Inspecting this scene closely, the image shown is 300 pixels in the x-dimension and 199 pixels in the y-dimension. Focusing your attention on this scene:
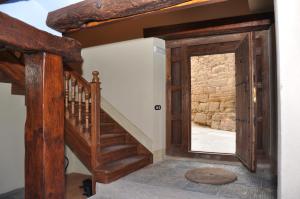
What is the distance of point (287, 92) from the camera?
2.15 meters

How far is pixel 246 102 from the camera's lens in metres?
3.59

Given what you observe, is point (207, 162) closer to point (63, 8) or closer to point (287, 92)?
point (287, 92)

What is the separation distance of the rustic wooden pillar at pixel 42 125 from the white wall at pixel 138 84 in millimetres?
2573

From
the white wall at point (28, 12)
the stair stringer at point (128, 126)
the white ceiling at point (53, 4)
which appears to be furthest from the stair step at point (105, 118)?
the white ceiling at point (53, 4)

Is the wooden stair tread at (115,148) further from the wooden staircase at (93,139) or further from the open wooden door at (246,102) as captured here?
the open wooden door at (246,102)

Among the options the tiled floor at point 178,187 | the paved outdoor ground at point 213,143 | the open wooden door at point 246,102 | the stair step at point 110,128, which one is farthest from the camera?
the paved outdoor ground at point 213,143

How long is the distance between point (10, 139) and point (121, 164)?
2.04m

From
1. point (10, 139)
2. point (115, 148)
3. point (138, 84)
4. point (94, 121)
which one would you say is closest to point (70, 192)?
point (115, 148)

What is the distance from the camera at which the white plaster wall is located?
399cm

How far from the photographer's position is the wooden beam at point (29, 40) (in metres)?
1.35

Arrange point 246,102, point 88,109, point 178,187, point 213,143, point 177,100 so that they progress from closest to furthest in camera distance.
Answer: point 178,187, point 88,109, point 246,102, point 177,100, point 213,143

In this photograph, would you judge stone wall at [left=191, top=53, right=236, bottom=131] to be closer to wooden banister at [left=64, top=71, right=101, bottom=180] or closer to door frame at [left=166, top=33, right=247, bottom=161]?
door frame at [left=166, top=33, right=247, bottom=161]

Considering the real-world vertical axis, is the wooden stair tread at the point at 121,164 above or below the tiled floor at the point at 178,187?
above

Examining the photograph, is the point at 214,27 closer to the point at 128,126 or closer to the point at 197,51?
the point at 197,51
